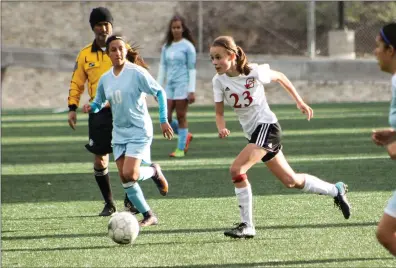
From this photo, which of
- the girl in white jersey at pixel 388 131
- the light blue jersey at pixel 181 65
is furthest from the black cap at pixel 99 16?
the light blue jersey at pixel 181 65

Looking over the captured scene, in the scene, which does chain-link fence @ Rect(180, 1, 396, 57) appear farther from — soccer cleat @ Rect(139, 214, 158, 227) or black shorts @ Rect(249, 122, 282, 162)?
black shorts @ Rect(249, 122, 282, 162)

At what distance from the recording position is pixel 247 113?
9055 mm

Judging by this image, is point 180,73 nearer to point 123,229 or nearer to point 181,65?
point 181,65

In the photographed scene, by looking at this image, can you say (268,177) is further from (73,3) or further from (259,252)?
(73,3)

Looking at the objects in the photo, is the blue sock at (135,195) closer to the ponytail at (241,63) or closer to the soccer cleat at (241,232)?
the soccer cleat at (241,232)

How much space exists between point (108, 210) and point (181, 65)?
5.93 metres

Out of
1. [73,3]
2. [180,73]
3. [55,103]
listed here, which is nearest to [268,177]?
[180,73]

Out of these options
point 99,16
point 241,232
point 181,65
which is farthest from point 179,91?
point 241,232

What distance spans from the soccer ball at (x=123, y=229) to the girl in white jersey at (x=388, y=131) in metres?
2.39

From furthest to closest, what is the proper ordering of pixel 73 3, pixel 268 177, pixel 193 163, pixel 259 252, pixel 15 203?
pixel 73 3 < pixel 193 163 < pixel 268 177 < pixel 15 203 < pixel 259 252

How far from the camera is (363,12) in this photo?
3278 cm

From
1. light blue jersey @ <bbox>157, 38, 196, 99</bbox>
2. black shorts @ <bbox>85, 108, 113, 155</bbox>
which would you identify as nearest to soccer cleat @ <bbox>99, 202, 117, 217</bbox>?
black shorts @ <bbox>85, 108, 113, 155</bbox>

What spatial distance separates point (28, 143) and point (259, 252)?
38.7 ft

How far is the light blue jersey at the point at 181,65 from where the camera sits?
16000 millimetres
